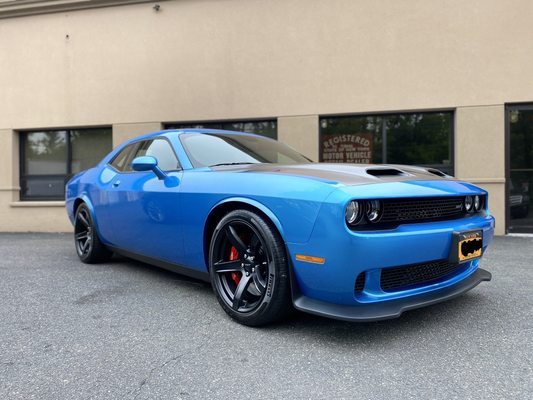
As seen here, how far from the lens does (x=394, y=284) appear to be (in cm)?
231

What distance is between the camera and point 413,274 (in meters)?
2.38

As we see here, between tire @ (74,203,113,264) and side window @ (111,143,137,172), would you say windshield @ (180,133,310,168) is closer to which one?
side window @ (111,143,137,172)

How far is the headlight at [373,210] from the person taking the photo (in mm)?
2232

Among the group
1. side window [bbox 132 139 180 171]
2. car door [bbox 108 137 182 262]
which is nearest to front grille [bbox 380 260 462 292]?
car door [bbox 108 137 182 262]

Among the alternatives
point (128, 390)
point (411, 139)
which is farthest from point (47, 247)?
point (411, 139)

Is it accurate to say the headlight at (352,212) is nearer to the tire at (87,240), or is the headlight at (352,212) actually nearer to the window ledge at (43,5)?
the tire at (87,240)

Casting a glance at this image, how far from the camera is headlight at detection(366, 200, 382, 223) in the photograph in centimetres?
223

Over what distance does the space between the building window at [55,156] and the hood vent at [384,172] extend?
22.6 feet

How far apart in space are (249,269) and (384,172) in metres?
1.11

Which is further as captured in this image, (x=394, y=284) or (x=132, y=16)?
(x=132, y=16)

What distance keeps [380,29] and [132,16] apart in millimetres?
4792

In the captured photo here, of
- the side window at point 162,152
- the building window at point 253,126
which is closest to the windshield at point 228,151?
the side window at point 162,152

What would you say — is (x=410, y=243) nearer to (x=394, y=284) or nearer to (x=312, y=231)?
(x=394, y=284)

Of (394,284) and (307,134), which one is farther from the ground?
(307,134)
